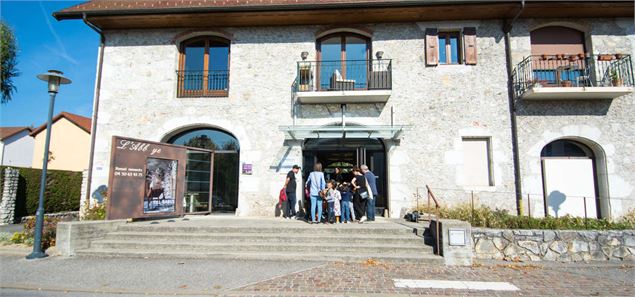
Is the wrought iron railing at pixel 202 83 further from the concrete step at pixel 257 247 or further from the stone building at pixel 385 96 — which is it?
the concrete step at pixel 257 247

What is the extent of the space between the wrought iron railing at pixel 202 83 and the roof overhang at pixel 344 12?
1.54 m

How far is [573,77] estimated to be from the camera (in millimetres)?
9602

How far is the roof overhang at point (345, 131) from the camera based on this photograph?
9.08 metres

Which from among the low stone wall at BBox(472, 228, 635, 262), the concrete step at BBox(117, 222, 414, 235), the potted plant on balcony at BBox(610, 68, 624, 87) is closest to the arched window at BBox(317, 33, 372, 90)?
the concrete step at BBox(117, 222, 414, 235)

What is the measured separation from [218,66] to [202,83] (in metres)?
0.77

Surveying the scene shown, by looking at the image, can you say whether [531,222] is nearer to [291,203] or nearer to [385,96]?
[385,96]

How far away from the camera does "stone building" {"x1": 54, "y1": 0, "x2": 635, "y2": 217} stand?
30.7 ft

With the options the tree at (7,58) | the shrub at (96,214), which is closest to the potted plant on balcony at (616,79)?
the shrub at (96,214)

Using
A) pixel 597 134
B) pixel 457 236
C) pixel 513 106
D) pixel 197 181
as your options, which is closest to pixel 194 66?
pixel 197 181

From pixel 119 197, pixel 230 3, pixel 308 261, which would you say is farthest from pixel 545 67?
pixel 119 197

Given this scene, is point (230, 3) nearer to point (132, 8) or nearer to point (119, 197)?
point (132, 8)

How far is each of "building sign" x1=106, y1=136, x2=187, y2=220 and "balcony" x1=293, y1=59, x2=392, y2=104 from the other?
13.3 feet

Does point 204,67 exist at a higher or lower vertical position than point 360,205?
higher

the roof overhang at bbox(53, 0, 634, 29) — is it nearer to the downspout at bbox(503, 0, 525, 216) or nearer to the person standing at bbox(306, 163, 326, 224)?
the downspout at bbox(503, 0, 525, 216)
